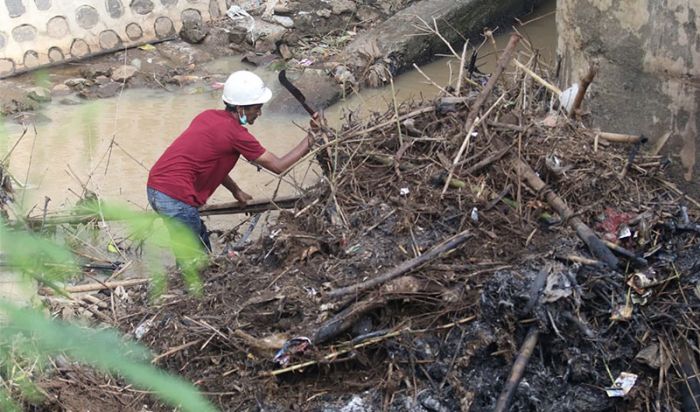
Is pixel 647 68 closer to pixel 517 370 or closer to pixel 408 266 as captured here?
pixel 408 266

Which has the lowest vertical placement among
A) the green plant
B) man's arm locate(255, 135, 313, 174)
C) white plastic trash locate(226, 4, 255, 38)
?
white plastic trash locate(226, 4, 255, 38)

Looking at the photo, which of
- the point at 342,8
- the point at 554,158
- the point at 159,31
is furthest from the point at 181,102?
the point at 554,158

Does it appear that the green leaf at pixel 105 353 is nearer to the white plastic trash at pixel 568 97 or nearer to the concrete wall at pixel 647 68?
the concrete wall at pixel 647 68

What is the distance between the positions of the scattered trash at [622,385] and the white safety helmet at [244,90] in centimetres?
277

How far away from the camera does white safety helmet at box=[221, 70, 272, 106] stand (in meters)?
5.28

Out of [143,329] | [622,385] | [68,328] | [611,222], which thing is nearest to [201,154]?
[143,329]

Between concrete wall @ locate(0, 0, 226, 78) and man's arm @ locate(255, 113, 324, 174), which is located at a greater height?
man's arm @ locate(255, 113, 324, 174)

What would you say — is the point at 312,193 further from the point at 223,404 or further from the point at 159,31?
the point at 159,31

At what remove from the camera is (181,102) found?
9648 millimetres

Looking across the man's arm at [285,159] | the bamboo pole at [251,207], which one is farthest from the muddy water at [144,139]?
the man's arm at [285,159]

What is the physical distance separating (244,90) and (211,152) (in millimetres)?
452

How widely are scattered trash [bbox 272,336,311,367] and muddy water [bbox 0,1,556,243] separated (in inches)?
89.4

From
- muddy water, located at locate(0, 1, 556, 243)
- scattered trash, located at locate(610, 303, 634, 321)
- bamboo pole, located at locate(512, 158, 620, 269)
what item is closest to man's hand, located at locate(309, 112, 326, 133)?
muddy water, located at locate(0, 1, 556, 243)

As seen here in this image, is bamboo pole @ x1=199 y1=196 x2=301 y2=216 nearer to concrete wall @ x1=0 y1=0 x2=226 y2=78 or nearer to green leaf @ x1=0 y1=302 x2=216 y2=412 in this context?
green leaf @ x1=0 y1=302 x2=216 y2=412
